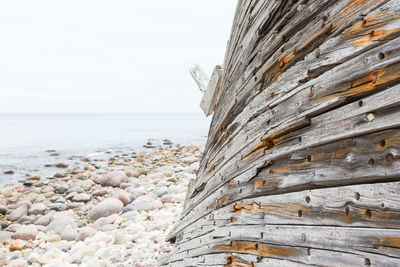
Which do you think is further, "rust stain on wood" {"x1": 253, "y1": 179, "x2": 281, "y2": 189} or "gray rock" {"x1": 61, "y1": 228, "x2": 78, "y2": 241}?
"gray rock" {"x1": 61, "y1": 228, "x2": 78, "y2": 241}

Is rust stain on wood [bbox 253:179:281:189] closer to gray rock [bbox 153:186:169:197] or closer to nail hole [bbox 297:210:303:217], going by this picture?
nail hole [bbox 297:210:303:217]

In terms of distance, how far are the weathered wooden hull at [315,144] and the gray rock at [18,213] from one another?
28.2 ft

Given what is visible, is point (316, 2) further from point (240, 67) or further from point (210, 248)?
point (210, 248)

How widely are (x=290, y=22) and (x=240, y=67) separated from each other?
0.85 meters

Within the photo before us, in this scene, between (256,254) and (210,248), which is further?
(210,248)

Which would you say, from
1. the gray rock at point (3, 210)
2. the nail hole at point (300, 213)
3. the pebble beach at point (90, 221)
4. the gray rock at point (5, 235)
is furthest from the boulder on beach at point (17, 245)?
the nail hole at point (300, 213)

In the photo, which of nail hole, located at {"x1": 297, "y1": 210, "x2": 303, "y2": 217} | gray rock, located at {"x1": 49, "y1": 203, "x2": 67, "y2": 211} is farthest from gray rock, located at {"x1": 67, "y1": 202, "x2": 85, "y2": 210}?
nail hole, located at {"x1": 297, "y1": 210, "x2": 303, "y2": 217}

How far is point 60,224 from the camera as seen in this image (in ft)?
24.5

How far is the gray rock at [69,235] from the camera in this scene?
22.3 ft

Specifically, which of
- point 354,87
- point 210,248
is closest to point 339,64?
point 354,87

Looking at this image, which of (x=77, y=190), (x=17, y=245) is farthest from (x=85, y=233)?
(x=77, y=190)

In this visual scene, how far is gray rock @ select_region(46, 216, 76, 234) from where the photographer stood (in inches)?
288

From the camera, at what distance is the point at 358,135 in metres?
1.19

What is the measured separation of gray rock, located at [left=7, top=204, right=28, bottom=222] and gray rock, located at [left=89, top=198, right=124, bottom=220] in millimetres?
2472
